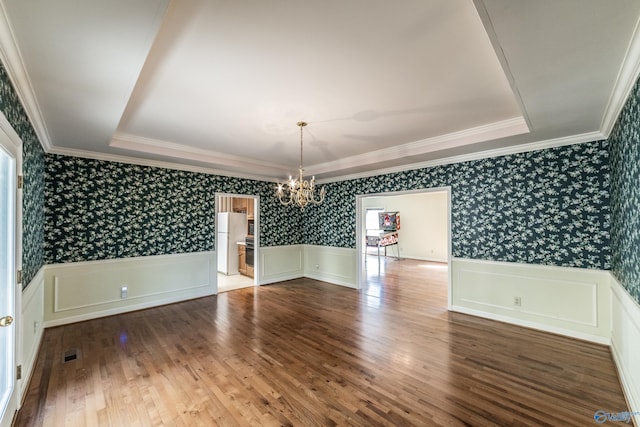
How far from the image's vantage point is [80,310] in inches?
160

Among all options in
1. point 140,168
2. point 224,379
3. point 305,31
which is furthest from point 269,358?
point 140,168

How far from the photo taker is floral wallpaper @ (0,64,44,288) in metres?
1.95

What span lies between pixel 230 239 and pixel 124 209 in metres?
3.18

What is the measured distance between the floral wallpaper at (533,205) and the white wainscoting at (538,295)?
0.15 m

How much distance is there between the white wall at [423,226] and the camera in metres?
9.87

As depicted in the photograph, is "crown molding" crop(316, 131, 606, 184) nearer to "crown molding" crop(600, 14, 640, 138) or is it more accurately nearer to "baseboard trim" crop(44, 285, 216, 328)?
"crown molding" crop(600, 14, 640, 138)

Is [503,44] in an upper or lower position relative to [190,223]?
upper

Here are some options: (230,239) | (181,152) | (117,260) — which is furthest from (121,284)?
(230,239)

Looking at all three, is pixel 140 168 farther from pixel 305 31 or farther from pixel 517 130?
pixel 517 130

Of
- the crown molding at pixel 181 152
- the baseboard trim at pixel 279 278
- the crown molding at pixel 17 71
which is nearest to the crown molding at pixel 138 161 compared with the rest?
the crown molding at pixel 181 152

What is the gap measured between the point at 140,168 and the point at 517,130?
5.68 metres

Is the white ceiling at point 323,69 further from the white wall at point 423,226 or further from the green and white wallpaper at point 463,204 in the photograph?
the white wall at point 423,226

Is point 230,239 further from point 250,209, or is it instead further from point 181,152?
point 181,152

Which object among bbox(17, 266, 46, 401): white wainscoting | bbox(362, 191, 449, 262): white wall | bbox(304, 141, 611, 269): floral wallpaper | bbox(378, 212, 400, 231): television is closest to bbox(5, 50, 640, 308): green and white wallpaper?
bbox(304, 141, 611, 269): floral wallpaper
